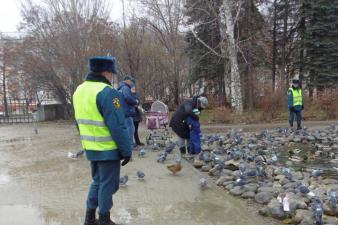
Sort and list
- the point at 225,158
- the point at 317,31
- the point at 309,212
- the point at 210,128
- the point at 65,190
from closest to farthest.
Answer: the point at 309,212 → the point at 65,190 → the point at 225,158 → the point at 210,128 → the point at 317,31

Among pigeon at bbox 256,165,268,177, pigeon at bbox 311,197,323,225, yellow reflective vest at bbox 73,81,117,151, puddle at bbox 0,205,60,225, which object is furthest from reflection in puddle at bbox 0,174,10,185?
pigeon at bbox 311,197,323,225

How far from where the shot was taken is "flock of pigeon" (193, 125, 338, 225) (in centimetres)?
508

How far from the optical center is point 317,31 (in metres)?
26.2

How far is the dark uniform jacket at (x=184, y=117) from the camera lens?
9.05 meters

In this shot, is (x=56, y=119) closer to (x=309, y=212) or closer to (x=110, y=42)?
(x=110, y=42)

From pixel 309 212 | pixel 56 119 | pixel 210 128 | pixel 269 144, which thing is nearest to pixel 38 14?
pixel 56 119

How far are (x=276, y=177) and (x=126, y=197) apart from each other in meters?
2.78

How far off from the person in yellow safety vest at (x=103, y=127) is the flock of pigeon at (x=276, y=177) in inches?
85.2

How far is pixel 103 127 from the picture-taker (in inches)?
170

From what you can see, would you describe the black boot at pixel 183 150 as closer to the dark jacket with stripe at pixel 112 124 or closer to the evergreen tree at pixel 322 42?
the dark jacket with stripe at pixel 112 124

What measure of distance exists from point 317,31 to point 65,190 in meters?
23.8

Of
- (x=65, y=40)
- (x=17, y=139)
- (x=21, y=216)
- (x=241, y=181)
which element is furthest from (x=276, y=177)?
(x=65, y=40)

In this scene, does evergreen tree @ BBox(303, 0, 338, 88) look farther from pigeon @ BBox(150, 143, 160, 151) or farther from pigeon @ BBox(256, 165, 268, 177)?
pigeon @ BBox(256, 165, 268, 177)

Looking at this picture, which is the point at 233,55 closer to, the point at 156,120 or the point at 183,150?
the point at 156,120
